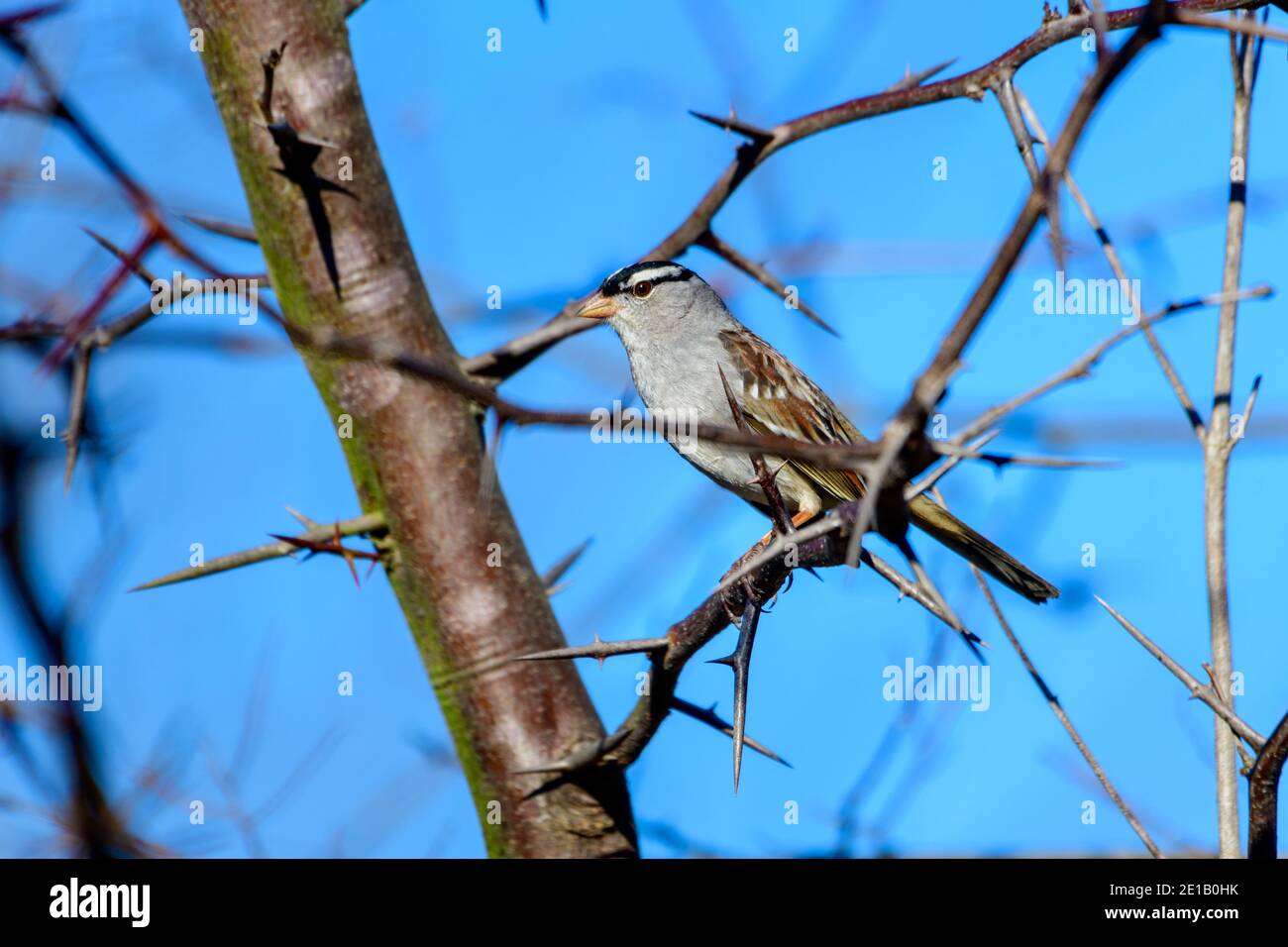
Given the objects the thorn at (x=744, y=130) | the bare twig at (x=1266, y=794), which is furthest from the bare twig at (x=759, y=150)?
the bare twig at (x=1266, y=794)

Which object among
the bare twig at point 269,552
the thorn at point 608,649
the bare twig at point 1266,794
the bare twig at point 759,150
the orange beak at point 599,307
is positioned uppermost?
the orange beak at point 599,307

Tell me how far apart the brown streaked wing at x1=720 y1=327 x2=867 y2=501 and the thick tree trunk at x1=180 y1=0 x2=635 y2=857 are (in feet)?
7.10

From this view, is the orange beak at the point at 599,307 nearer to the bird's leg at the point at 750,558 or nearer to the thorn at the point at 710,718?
the bird's leg at the point at 750,558

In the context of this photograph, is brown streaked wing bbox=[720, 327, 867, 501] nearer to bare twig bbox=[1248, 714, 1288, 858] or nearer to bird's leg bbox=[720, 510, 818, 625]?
bird's leg bbox=[720, 510, 818, 625]

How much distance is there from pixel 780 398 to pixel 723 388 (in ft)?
2.44

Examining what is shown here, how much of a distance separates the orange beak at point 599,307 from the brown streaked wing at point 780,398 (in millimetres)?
605

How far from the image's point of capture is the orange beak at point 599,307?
625 cm

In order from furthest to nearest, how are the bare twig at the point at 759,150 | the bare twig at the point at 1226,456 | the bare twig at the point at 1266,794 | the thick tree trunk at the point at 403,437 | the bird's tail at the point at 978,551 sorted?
the bird's tail at the point at 978,551
the thick tree trunk at the point at 403,437
the bare twig at the point at 759,150
the bare twig at the point at 1226,456
the bare twig at the point at 1266,794

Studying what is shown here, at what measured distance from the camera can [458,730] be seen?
3854mm

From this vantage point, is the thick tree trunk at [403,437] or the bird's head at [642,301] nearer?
the thick tree trunk at [403,437]

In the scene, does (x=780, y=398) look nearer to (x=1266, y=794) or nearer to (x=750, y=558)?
(x=750, y=558)

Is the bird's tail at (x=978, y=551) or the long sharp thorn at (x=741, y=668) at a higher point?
the bird's tail at (x=978, y=551)
